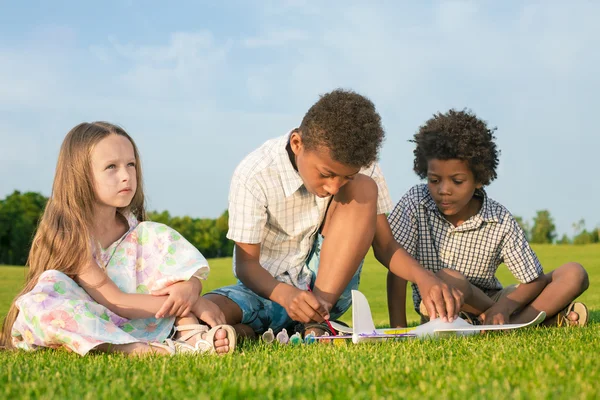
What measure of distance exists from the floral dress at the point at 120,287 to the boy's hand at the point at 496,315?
1.95 meters

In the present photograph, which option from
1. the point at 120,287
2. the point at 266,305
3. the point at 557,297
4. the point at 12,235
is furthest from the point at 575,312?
the point at 12,235

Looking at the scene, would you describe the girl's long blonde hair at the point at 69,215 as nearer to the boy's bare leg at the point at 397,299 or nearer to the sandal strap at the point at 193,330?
the sandal strap at the point at 193,330

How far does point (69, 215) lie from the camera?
3496 millimetres

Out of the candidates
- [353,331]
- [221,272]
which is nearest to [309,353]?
[353,331]

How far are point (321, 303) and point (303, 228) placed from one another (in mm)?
709

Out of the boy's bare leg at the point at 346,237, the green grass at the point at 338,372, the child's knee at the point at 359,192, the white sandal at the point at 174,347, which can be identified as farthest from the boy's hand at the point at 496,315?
the white sandal at the point at 174,347

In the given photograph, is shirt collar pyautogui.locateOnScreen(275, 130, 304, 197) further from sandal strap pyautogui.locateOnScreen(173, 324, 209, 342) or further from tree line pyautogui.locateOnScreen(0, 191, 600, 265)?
tree line pyautogui.locateOnScreen(0, 191, 600, 265)

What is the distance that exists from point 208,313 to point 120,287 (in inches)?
21.0

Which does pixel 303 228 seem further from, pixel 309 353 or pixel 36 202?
pixel 36 202

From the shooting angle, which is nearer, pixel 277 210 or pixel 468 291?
pixel 277 210

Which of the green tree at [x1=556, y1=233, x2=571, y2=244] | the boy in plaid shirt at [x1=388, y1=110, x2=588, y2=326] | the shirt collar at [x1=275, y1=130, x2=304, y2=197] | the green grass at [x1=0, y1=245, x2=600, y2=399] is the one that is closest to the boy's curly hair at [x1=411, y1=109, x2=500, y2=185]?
the boy in plaid shirt at [x1=388, y1=110, x2=588, y2=326]

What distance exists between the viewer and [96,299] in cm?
334

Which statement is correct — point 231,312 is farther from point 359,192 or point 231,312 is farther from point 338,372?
point 338,372

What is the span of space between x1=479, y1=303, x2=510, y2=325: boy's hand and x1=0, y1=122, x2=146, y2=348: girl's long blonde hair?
2.47 m
